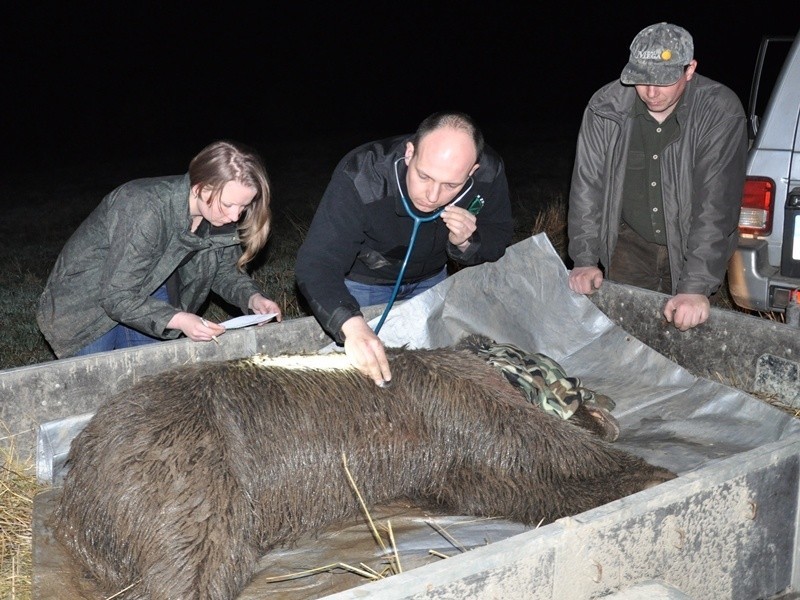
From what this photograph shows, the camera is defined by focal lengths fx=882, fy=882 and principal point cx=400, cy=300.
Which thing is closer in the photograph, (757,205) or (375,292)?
(375,292)

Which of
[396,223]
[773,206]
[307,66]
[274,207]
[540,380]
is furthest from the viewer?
[307,66]

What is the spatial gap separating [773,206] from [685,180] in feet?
2.17

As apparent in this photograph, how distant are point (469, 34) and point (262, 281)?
30.0 metres

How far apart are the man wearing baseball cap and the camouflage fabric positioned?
866 millimetres

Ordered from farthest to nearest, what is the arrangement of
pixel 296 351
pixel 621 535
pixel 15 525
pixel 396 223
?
pixel 296 351 < pixel 396 223 < pixel 15 525 < pixel 621 535

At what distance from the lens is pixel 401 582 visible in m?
2.12

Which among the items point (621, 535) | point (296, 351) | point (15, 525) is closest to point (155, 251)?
point (296, 351)

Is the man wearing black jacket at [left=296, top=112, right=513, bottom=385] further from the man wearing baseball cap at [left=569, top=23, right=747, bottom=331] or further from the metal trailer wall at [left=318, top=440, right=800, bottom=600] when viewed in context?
the metal trailer wall at [left=318, top=440, right=800, bottom=600]

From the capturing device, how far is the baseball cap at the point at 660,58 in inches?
168

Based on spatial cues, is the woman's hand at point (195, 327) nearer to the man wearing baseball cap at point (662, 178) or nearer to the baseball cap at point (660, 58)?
the man wearing baseball cap at point (662, 178)

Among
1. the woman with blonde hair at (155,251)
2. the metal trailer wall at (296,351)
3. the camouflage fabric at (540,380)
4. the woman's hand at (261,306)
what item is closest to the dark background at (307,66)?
the woman with blonde hair at (155,251)

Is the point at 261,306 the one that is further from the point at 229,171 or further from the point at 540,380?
the point at 540,380

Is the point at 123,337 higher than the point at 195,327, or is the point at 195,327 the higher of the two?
the point at 195,327

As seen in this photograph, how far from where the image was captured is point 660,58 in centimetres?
429
